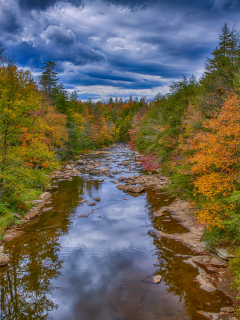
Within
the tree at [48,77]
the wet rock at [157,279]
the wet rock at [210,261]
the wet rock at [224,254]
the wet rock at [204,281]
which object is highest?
the tree at [48,77]

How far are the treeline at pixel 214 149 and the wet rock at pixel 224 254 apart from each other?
37cm

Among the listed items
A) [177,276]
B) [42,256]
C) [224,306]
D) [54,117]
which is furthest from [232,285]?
[54,117]

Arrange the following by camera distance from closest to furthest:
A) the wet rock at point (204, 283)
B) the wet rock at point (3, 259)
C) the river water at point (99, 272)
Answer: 1. the river water at point (99, 272)
2. the wet rock at point (204, 283)
3. the wet rock at point (3, 259)

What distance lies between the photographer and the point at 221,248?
10055mm

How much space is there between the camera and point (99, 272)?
32.1 ft

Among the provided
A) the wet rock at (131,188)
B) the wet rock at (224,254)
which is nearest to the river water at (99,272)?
the wet rock at (224,254)

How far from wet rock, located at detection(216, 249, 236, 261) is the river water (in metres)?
1.58

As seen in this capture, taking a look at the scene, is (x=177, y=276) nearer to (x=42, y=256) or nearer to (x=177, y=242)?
(x=177, y=242)

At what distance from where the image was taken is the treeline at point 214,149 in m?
9.18

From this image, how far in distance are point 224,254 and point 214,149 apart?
5.05 metres

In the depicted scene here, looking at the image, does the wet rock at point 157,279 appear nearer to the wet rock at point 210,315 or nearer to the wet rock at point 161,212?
the wet rock at point 210,315

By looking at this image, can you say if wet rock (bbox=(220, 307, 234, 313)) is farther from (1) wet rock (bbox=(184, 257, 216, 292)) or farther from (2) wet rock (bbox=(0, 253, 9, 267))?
(2) wet rock (bbox=(0, 253, 9, 267))

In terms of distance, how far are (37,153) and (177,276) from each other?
12124mm

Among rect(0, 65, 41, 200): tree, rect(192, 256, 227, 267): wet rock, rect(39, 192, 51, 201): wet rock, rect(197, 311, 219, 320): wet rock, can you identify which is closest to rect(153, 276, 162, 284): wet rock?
rect(197, 311, 219, 320): wet rock
